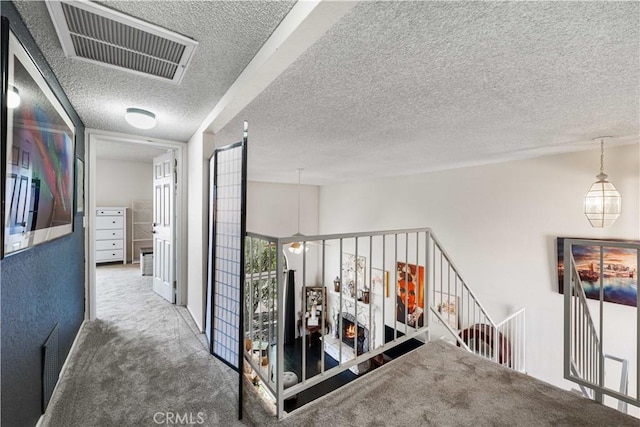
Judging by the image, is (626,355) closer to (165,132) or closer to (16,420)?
(16,420)

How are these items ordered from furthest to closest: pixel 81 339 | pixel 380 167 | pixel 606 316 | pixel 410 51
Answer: pixel 380 167 → pixel 606 316 → pixel 81 339 → pixel 410 51

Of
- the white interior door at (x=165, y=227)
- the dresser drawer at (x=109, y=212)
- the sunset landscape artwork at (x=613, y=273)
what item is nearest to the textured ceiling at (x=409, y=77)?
the white interior door at (x=165, y=227)

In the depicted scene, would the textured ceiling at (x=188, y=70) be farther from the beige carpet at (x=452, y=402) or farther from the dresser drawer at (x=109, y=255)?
the dresser drawer at (x=109, y=255)

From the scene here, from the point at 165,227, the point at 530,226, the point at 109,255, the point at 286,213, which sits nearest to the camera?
the point at 165,227

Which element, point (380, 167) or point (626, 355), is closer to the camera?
point (626, 355)

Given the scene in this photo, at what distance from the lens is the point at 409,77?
1.66m

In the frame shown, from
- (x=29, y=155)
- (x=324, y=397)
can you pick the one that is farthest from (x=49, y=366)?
(x=324, y=397)

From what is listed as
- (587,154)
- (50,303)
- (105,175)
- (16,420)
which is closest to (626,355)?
(587,154)

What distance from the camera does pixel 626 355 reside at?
305cm

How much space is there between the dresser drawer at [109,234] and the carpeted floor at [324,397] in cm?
451

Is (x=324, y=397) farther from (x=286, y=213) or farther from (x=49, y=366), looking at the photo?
(x=286, y=213)

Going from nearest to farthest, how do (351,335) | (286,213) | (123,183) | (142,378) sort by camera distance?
(142,378)
(123,183)
(351,335)
(286,213)

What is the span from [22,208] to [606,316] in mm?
5332

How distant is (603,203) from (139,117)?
4.77 meters
